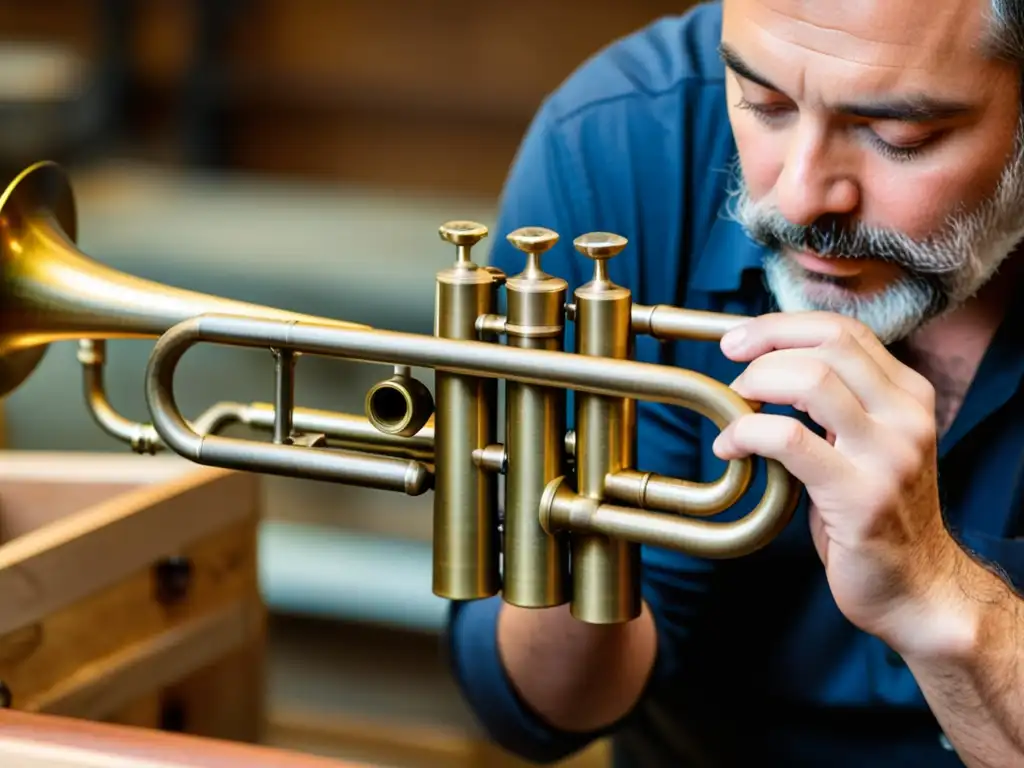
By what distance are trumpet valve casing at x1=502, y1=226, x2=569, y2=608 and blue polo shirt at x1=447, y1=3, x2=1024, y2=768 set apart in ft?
0.87

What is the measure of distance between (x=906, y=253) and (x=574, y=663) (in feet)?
1.26

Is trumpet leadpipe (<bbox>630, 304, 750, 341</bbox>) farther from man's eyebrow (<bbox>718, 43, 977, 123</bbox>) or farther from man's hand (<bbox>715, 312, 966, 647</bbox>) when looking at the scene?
man's eyebrow (<bbox>718, 43, 977, 123</bbox>)

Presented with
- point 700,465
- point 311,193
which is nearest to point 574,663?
point 700,465

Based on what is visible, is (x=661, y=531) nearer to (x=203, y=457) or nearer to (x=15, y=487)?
(x=203, y=457)

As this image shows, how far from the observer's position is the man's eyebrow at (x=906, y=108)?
92cm

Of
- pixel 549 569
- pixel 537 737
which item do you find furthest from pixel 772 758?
pixel 549 569

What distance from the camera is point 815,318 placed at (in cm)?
85

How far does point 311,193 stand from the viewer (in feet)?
11.0

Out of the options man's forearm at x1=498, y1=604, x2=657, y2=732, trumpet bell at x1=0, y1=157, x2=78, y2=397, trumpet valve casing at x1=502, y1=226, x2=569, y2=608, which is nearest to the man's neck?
man's forearm at x1=498, y1=604, x2=657, y2=732

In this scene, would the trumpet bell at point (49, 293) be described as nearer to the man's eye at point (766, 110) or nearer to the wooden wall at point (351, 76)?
the man's eye at point (766, 110)

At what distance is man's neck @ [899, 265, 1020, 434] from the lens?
3.74 ft

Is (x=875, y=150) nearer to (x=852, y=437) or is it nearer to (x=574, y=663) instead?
(x=852, y=437)

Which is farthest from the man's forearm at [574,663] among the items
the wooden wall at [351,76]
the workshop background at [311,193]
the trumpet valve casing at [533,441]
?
the wooden wall at [351,76]

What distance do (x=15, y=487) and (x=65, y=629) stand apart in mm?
161
